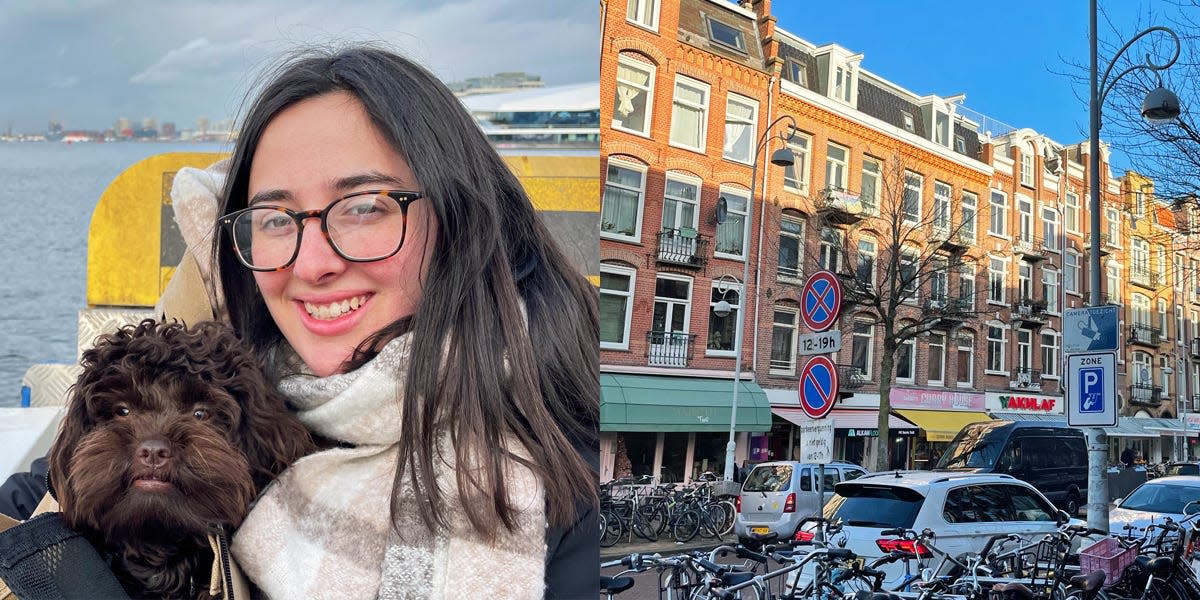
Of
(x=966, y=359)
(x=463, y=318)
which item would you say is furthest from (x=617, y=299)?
(x=966, y=359)

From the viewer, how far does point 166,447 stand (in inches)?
32.3

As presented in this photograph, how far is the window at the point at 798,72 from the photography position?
212cm

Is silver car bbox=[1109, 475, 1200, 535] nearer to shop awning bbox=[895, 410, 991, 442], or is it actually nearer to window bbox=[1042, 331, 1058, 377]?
window bbox=[1042, 331, 1058, 377]

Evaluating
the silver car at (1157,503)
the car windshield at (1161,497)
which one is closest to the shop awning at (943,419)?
the silver car at (1157,503)

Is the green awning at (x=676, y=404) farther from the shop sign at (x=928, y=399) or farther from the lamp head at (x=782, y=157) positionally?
the lamp head at (x=782, y=157)

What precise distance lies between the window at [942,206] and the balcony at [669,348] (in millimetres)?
1203

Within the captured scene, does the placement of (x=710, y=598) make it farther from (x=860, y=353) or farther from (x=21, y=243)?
(x=21, y=243)

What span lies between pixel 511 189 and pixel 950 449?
69.3 inches

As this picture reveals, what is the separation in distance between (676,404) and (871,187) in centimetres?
115

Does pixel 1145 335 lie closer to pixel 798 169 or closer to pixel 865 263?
pixel 865 263

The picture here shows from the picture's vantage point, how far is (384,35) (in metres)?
1.15

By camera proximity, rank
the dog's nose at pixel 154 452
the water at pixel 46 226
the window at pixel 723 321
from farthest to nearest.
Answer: the window at pixel 723 321, the water at pixel 46 226, the dog's nose at pixel 154 452

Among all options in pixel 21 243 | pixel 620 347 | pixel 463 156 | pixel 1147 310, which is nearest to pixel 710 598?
pixel 620 347

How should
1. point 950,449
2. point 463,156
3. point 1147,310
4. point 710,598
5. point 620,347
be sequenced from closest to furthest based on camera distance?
point 463,156 → point 620,347 → point 710,598 → point 950,449 → point 1147,310
